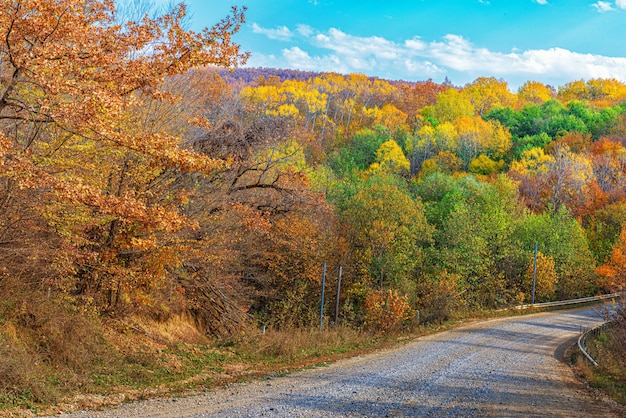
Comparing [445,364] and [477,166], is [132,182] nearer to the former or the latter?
[445,364]

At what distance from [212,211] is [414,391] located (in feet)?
31.9

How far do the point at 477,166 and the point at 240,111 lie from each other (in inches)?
2548

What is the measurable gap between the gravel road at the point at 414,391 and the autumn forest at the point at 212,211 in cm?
342

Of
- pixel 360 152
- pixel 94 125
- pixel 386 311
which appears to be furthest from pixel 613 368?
pixel 360 152

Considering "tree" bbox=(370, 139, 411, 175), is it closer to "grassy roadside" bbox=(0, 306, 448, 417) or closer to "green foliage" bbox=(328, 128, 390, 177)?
"green foliage" bbox=(328, 128, 390, 177)

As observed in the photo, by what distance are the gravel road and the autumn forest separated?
3424 millimetres

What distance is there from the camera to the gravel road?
10703mm

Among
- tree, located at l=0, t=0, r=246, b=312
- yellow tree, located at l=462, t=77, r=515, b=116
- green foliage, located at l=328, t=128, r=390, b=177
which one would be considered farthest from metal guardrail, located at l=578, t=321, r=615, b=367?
yellow tree, located at l=462, t=77, r=515, b=116

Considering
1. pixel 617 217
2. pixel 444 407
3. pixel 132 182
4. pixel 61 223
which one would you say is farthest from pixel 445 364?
pixel 617 217

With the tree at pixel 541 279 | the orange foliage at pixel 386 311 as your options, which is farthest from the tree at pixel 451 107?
the orange foliage at pixel 386 311

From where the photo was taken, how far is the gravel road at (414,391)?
1070 cm

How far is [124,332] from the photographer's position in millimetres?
15750

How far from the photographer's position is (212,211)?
64.6 ft

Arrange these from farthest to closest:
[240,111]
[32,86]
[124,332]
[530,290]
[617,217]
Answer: [617,217] < [530,290] < [240,111] < [124,332] < [32,86]
